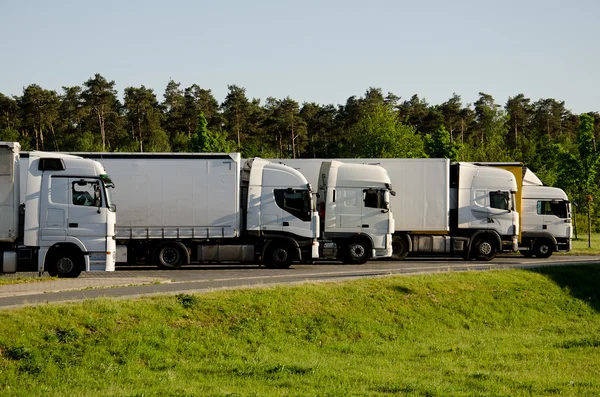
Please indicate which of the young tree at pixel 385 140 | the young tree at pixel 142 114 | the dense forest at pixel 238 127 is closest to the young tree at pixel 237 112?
the dense forest at pixel 238 127

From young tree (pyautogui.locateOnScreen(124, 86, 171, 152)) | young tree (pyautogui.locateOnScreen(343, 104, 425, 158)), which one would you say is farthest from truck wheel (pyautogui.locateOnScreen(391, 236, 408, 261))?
young tree (pyautogui.locateOnScreen(124, 86, 171, 152))

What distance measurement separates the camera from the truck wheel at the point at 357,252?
32.6m

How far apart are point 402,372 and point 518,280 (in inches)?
555

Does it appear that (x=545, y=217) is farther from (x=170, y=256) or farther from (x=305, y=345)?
(x=305, y=345)

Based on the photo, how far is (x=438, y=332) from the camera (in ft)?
70.4

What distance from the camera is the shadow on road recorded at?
2847cm

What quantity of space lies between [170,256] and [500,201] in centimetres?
1451

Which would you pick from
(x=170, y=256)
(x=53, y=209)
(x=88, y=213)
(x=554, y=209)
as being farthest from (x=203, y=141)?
(x=53, y=209)

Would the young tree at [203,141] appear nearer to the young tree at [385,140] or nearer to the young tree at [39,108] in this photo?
the young tree at [385,140]

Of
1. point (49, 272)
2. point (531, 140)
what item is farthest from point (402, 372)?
point (531, 140)

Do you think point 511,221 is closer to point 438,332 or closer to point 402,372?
point 438,332

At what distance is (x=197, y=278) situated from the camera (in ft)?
86.2

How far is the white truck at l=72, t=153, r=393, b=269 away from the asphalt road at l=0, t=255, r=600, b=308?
0.73 m

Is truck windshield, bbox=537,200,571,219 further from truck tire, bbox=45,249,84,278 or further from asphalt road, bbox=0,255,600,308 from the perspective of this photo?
truck tire, bbox=45,249,84,278
